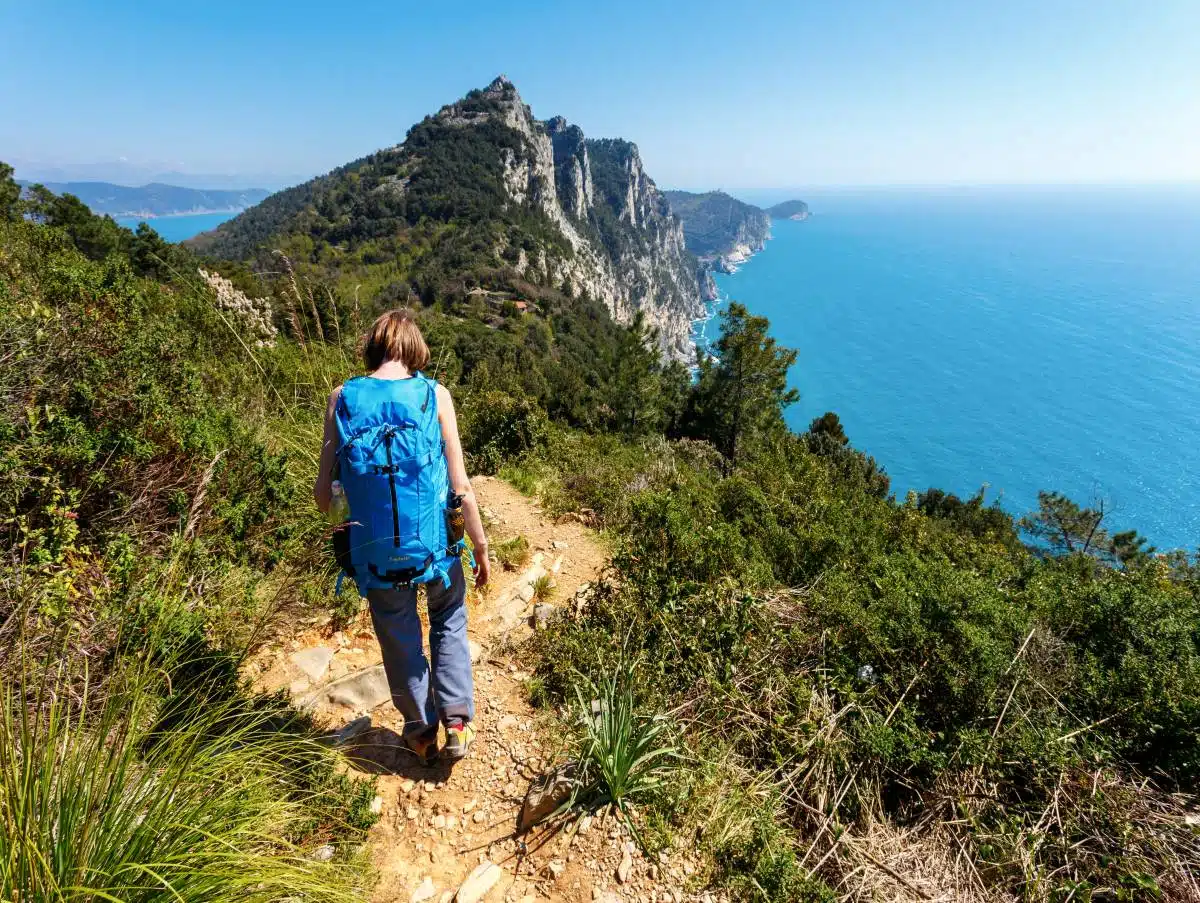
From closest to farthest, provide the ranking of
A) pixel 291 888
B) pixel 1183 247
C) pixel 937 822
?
pixel 291 888, pixel 937 822, pixel 1183 247

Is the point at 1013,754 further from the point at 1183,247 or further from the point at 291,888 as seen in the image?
the point at 1183,247

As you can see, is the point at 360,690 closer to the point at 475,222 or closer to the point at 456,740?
the point at 456,740

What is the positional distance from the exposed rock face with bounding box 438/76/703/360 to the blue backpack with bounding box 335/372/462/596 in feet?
180

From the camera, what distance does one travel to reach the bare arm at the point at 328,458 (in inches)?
80.0

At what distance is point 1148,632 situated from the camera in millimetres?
3184

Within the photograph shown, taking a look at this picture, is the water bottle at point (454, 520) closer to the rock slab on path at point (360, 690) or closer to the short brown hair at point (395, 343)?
the short brown hair at point (395, 343)

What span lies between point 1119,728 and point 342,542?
369cm

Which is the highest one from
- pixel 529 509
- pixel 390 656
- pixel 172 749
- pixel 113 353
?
pixel 113 353

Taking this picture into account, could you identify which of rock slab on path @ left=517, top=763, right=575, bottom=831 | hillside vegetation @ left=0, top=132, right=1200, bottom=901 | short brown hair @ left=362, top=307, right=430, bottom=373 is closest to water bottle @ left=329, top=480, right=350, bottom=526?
hillside vegetation @ left=0, top=132, right=1200, bottom=901

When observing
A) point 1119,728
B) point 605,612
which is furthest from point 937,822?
point 605,612

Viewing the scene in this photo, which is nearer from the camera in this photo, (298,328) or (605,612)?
(605,612)

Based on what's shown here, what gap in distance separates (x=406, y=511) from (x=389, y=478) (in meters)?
0.14

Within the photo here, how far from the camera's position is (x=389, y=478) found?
1.97 meters

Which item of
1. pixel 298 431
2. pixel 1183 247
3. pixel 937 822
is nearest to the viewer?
pixel 937 822
